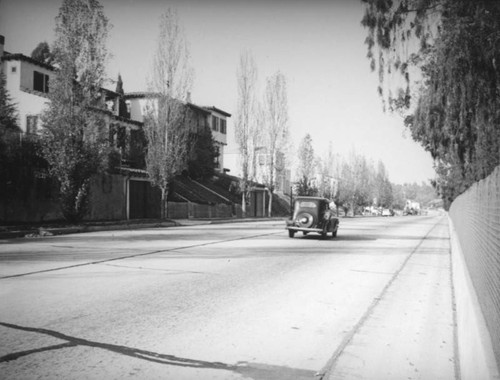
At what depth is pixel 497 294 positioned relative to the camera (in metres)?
3.50

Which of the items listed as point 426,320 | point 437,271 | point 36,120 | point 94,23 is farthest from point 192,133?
point 426,320

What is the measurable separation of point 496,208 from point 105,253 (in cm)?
996

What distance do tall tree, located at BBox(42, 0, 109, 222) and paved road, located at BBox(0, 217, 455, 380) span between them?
12909 mm

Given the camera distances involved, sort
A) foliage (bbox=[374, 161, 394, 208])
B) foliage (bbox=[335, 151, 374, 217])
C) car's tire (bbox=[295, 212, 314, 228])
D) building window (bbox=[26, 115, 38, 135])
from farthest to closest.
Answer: foliage (bbox=[374, 161, 394, 208]), foliage (bbox=[335, 151, 374, 217]), building window (bbox=[26, 115, 38, 135]), car's tire (bbox=[295, 212, 314, 228])

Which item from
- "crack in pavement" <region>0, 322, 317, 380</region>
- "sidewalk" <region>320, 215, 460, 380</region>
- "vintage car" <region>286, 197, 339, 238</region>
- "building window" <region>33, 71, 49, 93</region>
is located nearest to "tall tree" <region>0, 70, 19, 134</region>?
"building window" <region>33, 71, 49, 93</region>

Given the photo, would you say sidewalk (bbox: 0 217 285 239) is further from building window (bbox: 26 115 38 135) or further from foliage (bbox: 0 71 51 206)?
building window (bbox: 26 115 38 135)

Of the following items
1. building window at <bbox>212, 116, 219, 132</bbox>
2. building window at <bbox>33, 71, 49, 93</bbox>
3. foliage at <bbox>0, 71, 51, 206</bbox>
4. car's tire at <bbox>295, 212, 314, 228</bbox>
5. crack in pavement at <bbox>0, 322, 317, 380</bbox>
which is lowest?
crack in pavement at <bbox>0, 322, 317, 380</bbox>

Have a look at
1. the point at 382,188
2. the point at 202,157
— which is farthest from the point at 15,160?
the point at 382,188

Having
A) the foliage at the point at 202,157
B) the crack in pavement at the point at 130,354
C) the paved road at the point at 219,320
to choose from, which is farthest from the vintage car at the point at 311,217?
the foliage at the point at 202,157

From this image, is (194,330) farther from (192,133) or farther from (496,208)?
(192,133)

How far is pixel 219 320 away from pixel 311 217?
1275cm

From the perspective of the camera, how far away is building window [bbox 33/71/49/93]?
31.6 metres

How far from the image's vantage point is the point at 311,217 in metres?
17.8

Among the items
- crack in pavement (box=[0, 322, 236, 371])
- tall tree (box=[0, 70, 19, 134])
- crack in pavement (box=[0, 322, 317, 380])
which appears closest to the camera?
crack in pavement (box=[0, 322, 317, 380])
